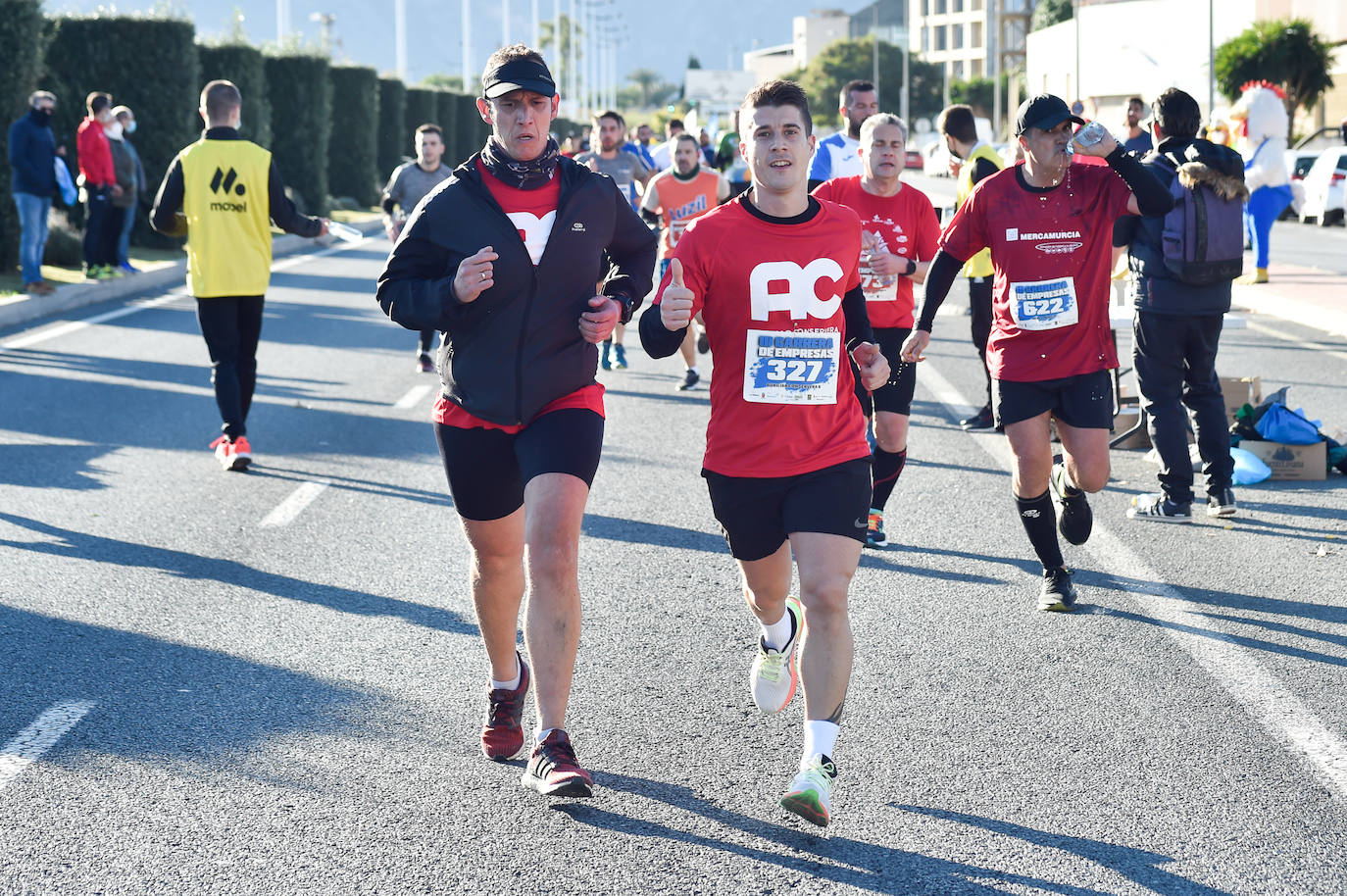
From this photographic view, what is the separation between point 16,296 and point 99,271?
2917 millimetres

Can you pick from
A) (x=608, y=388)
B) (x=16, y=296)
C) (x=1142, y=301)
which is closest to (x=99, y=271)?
(x=16, y=296)

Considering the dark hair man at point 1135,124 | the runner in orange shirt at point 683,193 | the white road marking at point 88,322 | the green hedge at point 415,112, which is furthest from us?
the green hedge at point 415,112

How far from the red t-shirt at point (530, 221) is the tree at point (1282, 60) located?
169 ft

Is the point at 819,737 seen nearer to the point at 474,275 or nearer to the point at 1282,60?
the point at 474,275

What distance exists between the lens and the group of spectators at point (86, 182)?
1727cm

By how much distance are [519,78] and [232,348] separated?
545 centimetres

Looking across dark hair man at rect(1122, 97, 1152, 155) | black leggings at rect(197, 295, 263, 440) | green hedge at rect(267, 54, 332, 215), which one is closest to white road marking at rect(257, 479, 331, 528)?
black leggings at rect(197, 295, 263, 440)

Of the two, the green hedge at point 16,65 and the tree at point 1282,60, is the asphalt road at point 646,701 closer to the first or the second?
the green hedge at point 16,65

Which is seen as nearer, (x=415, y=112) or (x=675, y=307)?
(x=675, y=307)

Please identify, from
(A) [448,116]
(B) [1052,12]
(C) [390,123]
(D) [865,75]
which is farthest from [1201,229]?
(D) [865,75]

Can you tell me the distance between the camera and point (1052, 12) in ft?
364

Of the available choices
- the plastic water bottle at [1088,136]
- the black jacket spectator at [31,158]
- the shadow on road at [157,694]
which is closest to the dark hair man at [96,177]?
the black jacket spectator at [31,158]

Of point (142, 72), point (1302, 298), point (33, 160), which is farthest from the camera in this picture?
point (142, 72)

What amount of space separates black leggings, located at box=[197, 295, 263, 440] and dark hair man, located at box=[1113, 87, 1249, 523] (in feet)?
16.1
